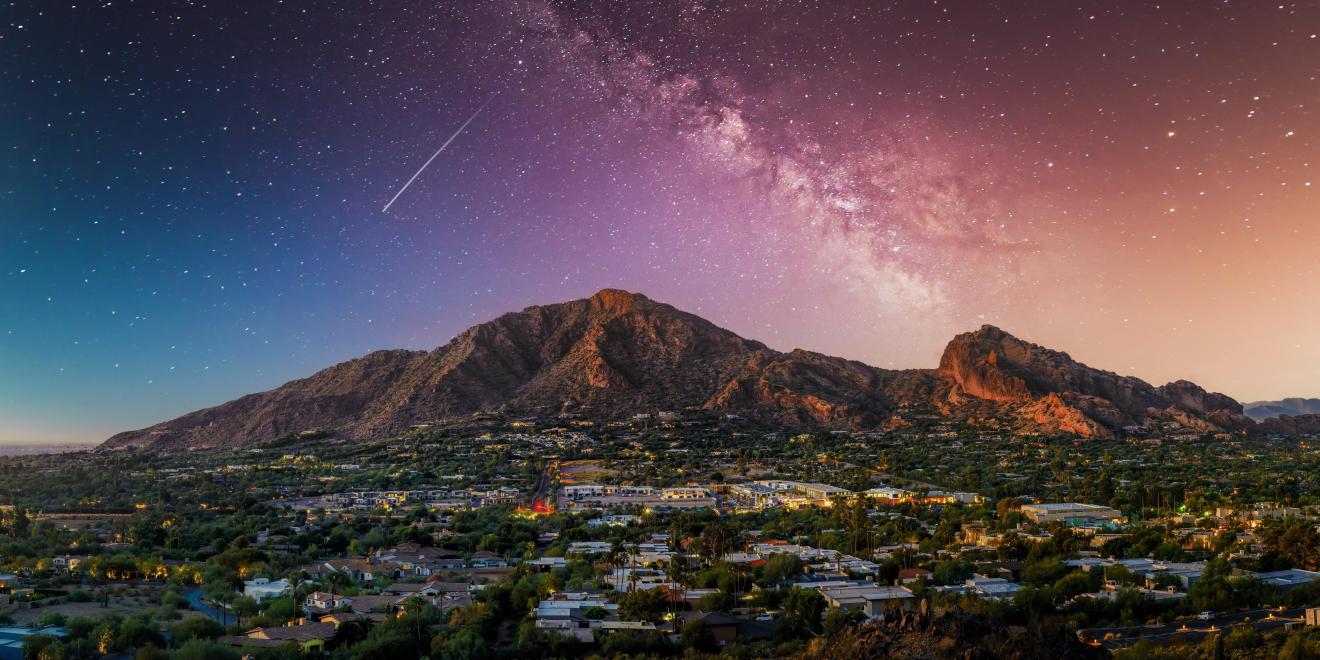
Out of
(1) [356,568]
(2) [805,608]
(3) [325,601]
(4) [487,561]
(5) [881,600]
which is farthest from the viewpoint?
(4) [487,561]

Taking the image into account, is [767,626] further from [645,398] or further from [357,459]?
[645,398]

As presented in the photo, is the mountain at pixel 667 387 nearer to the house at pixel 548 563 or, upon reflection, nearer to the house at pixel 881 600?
the house at pixel 548 563

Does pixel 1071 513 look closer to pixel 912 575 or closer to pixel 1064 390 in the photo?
pixel 912 575

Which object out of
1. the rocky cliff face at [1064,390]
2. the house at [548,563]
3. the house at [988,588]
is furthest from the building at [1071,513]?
the rocky cliff face at [1064,390]

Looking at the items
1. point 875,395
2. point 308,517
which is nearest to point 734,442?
point 875,395

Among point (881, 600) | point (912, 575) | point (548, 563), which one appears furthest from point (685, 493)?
point (881, 600)
